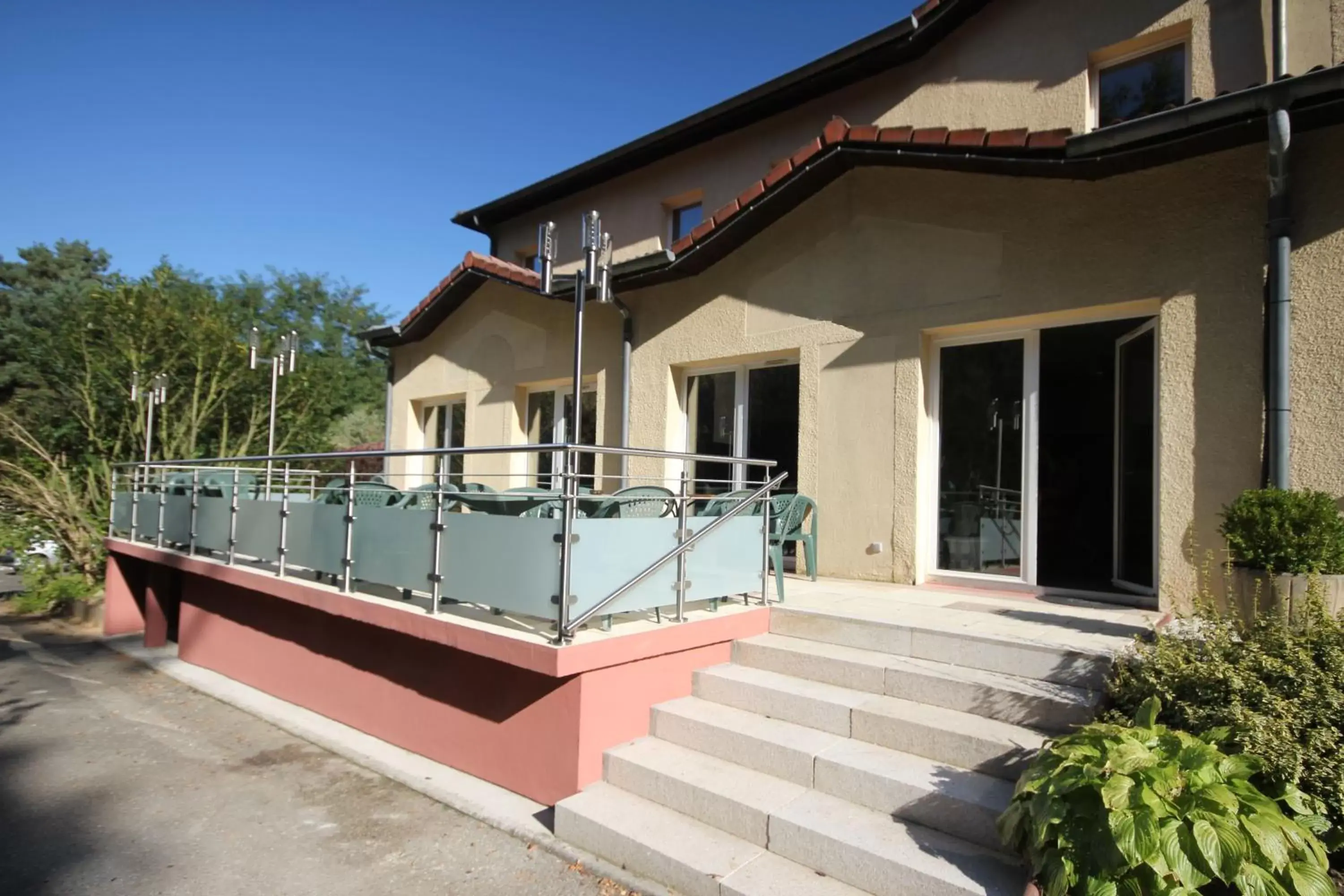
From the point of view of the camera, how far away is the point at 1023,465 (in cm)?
624

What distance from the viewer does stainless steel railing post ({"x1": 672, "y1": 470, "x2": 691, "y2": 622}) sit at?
4684 millimetres

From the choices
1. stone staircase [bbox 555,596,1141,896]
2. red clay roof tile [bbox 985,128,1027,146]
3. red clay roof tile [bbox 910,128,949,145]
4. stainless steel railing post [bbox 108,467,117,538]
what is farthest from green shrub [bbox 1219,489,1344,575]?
stainless steel railing post [bbox 108,467,117,538]


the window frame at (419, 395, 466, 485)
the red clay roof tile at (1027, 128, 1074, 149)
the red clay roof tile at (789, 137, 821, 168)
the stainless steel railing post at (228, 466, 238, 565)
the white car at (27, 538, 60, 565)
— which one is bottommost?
the white car at (27, 538, 60, 565)

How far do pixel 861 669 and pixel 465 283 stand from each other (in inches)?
339

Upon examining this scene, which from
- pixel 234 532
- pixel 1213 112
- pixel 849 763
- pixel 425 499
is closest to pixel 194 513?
pixel 234 532

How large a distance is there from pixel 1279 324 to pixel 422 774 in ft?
20.6

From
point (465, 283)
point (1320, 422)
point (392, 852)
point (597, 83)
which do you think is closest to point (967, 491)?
point (1320, 422)

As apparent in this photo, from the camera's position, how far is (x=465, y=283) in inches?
430

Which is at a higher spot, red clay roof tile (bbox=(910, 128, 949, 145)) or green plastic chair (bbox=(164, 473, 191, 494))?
red clay roof tile (bbox=(910, 128, 949, 145))

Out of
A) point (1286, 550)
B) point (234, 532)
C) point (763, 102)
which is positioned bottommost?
point (234, 532)

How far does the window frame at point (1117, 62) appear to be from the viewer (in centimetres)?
614

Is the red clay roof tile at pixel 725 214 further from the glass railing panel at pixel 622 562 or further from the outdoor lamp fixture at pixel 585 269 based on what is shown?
the glass railing panel at pixel 622 562

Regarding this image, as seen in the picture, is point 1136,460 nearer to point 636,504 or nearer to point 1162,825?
point 636,504

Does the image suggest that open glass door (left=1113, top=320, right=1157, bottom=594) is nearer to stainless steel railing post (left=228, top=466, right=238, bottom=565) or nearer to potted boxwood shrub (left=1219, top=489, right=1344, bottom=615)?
potted boxwood shrub (left=1219, top=489, right=1344, bottom=615)
